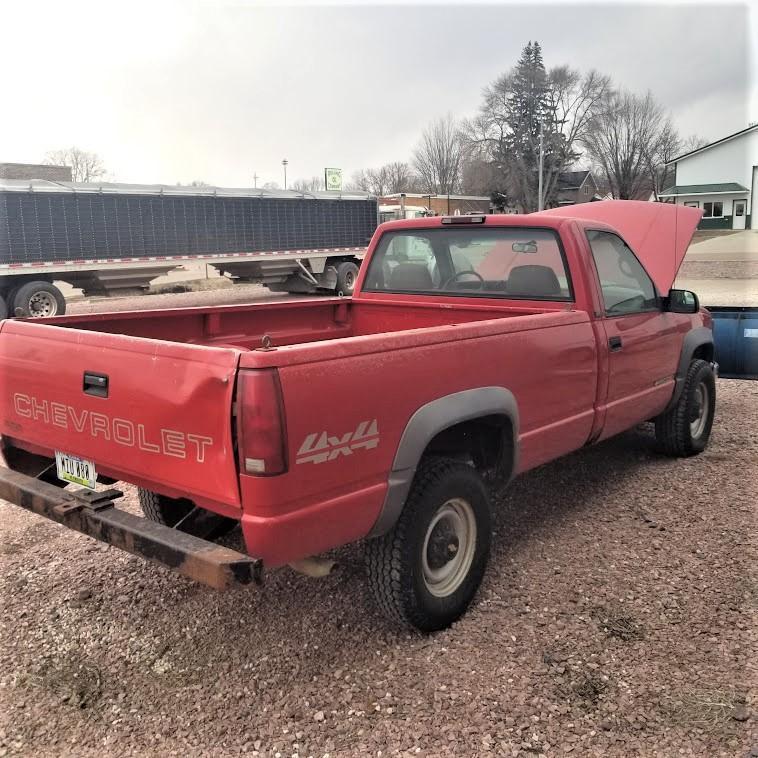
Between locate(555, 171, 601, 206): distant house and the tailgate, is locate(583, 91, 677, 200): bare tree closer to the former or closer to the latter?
locate(555, 171, 601, 206): distant house

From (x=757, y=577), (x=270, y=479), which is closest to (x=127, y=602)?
(x=270, y=479)

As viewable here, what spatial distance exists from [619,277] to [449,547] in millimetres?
2291

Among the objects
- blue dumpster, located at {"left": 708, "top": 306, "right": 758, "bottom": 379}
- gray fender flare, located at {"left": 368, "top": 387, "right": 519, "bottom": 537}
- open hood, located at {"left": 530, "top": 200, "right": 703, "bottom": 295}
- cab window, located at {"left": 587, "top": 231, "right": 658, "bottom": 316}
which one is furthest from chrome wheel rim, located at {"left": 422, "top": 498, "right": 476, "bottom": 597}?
blue dumpster, located at {"left": 708, "top": 306, "right": 758, "bottom": 379}

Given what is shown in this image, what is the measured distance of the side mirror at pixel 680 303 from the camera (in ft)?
15.9

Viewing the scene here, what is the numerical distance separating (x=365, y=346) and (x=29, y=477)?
172cm

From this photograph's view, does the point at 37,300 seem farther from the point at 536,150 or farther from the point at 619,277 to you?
the point at 536,150

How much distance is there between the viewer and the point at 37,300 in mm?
16141

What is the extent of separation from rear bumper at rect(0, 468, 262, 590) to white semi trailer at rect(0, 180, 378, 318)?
41.1 ft

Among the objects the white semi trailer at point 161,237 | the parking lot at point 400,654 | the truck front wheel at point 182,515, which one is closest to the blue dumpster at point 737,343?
the parking lot at point 400,654

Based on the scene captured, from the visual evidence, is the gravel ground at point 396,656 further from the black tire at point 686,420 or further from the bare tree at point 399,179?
the bare tree at point 399,179

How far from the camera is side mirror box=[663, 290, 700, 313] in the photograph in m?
4.86

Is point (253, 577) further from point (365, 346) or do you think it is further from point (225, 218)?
point (225, 218)

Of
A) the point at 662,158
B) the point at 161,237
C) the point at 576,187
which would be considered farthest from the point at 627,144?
the point at 161,237

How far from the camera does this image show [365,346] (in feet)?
8.73
